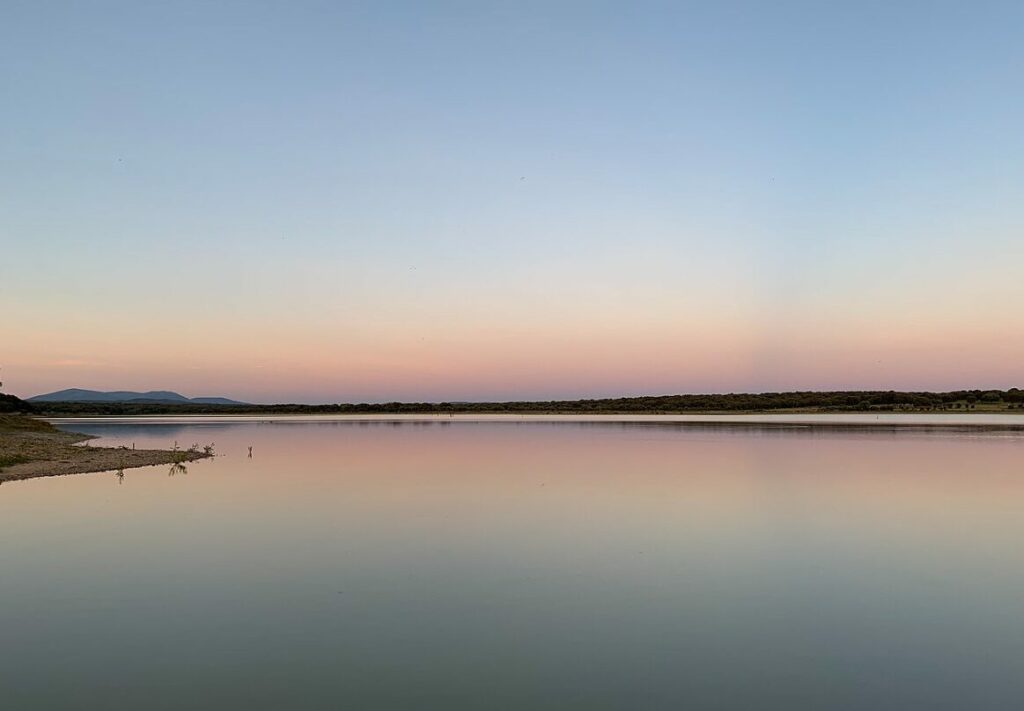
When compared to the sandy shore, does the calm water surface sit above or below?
below

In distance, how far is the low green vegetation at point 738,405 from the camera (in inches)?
3748

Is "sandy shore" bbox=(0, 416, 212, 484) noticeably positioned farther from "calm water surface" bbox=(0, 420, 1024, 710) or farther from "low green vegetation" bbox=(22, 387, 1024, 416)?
"low green vegetation" bbox=(22, 387, 1024, 416)

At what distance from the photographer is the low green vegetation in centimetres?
9519

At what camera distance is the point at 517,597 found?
1013 centimetres

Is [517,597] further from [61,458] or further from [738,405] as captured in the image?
[738,405]

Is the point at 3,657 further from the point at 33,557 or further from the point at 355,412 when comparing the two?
the point at 355,412

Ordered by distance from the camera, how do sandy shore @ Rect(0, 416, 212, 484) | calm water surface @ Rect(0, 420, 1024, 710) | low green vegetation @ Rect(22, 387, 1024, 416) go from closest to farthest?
calm water surface @ Rect(0, 420, 1024, 710), sandy shore @ Rect(0, 416, 212, 484), low green vegetation @ Rect(22, 387, 1024, 416)

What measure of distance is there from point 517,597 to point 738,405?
365ft

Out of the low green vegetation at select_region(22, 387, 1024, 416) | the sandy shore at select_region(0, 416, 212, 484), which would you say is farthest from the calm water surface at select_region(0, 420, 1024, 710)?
the low green vegetation at select_region(22, 387, 1024, 416)

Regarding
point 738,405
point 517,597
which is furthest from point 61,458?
point 738,405

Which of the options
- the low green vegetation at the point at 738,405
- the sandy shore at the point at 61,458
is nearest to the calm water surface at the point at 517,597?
the sandy shore at the point at 61,458

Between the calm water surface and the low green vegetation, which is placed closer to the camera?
the calm water surface

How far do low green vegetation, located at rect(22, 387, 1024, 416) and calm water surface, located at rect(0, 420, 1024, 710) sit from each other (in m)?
85.2

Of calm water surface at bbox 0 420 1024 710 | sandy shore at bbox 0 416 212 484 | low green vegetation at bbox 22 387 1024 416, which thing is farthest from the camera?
low green vegetation at bbox 22 387 1024 416
